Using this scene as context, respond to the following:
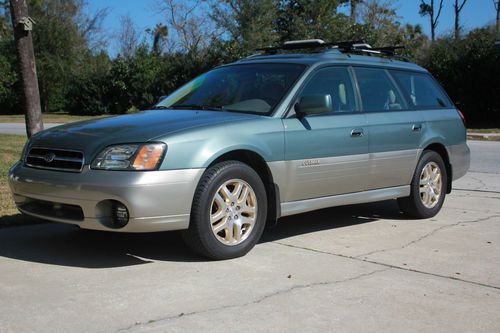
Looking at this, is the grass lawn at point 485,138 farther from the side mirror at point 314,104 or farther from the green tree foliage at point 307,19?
the green tree foliage at point 307,19

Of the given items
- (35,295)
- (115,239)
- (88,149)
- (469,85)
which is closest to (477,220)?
(115,239)

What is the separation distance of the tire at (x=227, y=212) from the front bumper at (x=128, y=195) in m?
0.11

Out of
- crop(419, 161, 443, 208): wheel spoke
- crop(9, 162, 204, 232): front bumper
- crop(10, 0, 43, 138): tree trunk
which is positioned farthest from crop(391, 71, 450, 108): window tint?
crop(10, 0, 43, 138): tree trunk

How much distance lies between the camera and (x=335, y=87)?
6.13 m

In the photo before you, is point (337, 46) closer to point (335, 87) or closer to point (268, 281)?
point (335, 87)

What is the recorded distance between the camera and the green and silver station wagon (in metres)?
4.64

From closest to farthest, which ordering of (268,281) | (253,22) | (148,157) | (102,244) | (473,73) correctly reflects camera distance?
1. (268,281)
2. (148,157)
3. (102,244)
4. (473,73)
5. (253,22)

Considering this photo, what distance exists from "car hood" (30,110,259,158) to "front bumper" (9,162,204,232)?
0.25 meters

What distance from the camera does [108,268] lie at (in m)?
4.79

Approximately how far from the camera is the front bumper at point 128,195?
14.8 ft

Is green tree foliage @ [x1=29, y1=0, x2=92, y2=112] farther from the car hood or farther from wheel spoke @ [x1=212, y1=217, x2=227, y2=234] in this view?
wheel spoke @ [x1=212, y1=217, x2=227, y2=234]

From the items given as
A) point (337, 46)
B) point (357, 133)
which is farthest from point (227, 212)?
point (337, 46)

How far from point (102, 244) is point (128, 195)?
1.27 m

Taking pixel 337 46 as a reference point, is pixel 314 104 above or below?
below
